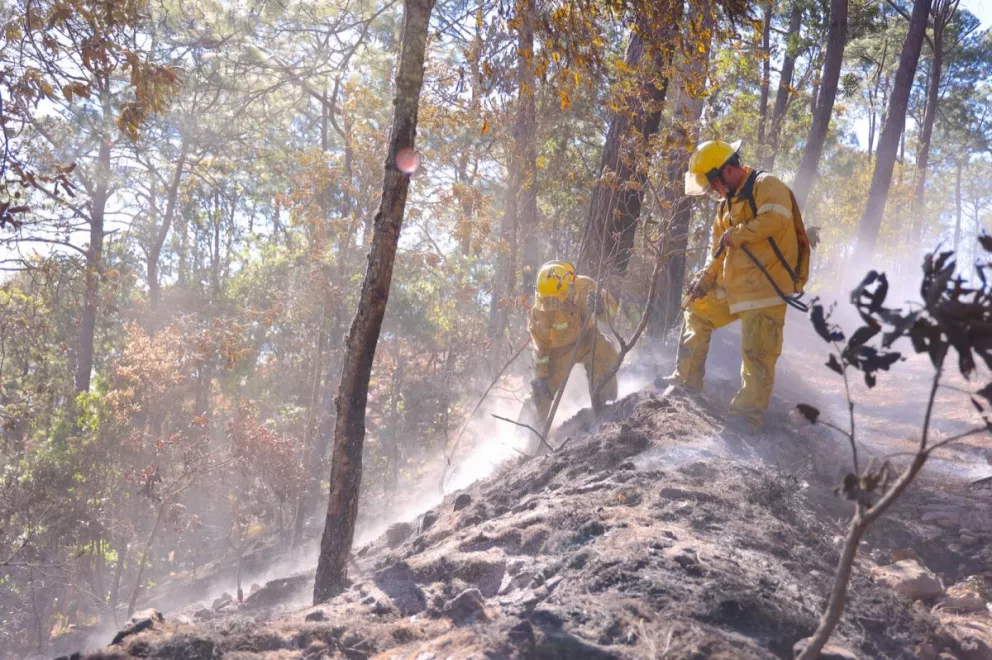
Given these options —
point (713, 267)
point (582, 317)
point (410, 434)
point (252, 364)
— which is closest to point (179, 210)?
point (252, 364)

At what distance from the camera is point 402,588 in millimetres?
4168

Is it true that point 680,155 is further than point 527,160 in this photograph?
No

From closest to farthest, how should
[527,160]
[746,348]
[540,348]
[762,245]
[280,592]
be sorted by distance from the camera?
[762,245], [746,348], [280,592], [540,348], [527,160]

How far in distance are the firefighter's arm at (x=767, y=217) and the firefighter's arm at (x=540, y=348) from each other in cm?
290

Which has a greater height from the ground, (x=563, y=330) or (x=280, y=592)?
(x=563, y=330)

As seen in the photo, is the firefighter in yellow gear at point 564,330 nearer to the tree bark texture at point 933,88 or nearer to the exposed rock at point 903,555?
the exposed rock at point 903,555

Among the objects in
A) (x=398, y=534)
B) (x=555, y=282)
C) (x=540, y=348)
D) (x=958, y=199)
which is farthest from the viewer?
(x=958, y=199)

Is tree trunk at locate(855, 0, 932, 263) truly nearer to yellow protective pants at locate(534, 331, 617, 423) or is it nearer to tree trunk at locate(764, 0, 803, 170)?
tree trunk at locate(764, 0, 803, 170)

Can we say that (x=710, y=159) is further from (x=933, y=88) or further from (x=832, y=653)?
(x=933, y=88)

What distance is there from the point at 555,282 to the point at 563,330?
60 cm

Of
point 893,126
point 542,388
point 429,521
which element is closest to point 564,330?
point 542,388

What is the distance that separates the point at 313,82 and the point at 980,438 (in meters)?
15.1

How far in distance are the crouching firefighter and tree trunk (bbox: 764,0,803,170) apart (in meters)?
7.70

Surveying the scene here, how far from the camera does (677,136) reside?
7465mm
